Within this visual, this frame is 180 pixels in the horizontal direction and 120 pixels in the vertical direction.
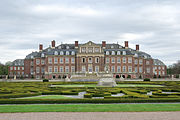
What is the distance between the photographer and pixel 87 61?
6519cm

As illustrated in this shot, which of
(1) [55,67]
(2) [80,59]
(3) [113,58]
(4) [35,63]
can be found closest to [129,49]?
(3) [113,58]

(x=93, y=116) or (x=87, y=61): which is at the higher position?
(x=87, y=61)

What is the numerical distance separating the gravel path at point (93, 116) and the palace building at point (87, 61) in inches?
2024

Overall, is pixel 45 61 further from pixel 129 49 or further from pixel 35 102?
pixel 35 102

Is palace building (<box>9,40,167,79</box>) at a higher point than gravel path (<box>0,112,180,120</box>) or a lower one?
higher

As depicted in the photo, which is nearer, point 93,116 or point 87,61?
point 93,116

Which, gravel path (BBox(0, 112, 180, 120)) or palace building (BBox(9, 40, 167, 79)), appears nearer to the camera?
gravel path (BBox(0, 112, 180, 120))

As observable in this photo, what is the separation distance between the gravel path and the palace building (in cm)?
5141

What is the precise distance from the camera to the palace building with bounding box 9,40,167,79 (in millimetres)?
65000

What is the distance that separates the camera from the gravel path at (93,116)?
1018 centimetres

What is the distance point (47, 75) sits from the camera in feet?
215

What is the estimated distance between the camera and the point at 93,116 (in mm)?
10570

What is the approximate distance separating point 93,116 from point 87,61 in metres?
54.7

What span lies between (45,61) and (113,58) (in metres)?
21.4
